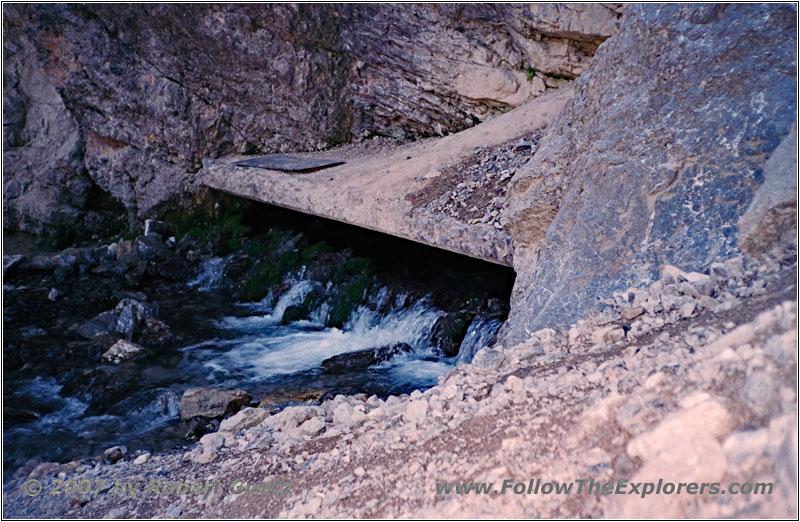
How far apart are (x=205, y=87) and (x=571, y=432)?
26.8ft

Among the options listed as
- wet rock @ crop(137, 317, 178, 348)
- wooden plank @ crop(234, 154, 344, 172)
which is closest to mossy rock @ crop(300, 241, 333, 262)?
wooden plank @ crop(234, 154, 344, 172)

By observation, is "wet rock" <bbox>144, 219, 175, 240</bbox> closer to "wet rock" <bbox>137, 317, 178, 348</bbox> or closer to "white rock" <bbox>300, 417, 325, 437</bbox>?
"wet rock" <bbox>137, 317, 178, 348</bbox>

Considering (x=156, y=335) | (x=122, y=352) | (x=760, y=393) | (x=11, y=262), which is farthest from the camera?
(x=11, y=262)

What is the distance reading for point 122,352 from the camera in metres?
5.89

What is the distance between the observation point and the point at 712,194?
2.86 meters

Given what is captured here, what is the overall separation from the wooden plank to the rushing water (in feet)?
4.99

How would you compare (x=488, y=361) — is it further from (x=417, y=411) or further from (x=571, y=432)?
(x=571, y=432)

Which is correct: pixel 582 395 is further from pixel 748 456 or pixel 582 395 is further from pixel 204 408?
pixel 204 408

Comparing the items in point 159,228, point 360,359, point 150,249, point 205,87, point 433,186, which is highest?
point 205,87

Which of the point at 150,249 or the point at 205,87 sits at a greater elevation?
the point at 205,87

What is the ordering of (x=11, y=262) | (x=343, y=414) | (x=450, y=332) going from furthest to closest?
(x=11, y=262)
(x=450, y=332)
(x=343, y=414)

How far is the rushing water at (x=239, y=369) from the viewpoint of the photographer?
15.3 feet

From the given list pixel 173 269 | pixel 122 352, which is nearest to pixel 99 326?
pixel 122 352

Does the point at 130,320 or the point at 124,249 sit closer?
the point at 130,320
